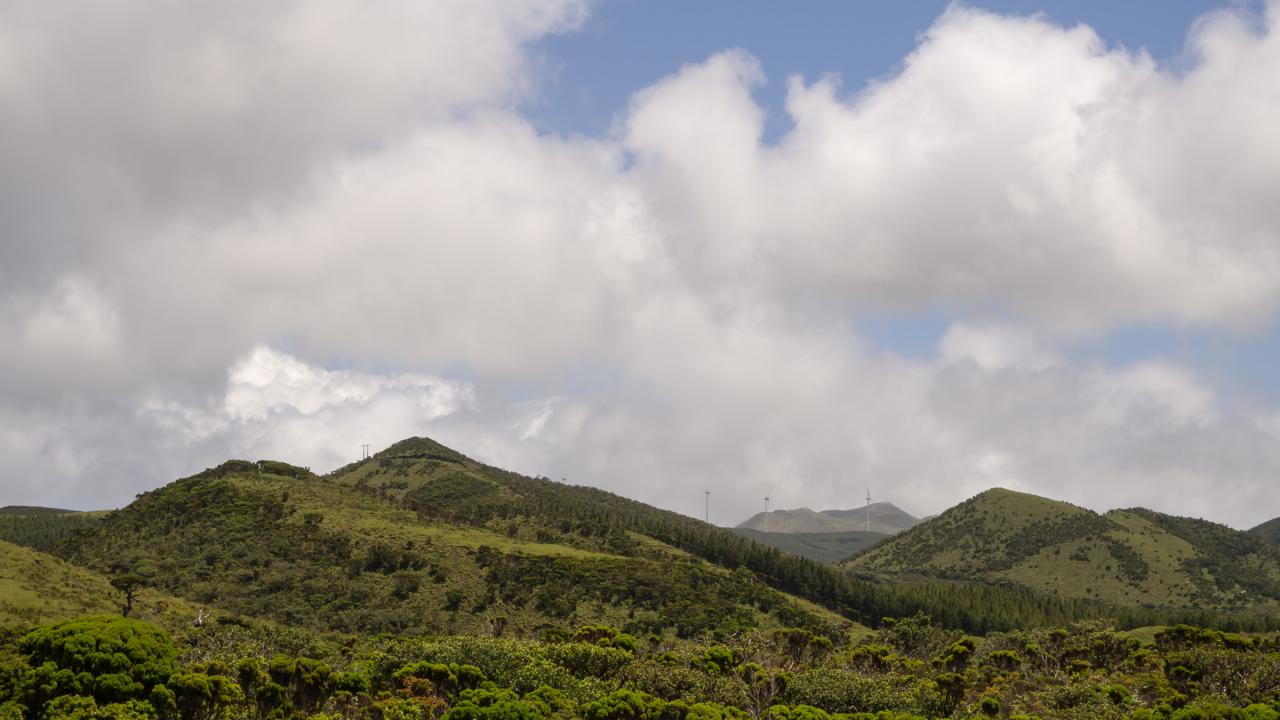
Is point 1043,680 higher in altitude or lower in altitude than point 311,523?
lower

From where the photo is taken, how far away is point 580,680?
71.8 m

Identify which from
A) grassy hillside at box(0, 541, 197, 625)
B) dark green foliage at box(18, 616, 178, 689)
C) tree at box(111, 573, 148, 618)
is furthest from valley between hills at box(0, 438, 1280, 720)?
tree at box(111, 573, 148, 618)

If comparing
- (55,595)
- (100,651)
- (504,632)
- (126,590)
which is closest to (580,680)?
(100,651)

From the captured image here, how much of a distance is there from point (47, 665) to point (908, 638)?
10469 cm

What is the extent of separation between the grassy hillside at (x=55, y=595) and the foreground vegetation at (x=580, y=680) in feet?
51.6

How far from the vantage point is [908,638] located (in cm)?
12588

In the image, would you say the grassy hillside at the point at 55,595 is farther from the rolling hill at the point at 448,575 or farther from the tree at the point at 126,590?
the rolling hill at the point at 448,575

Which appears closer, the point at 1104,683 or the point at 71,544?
the point at 1104,683

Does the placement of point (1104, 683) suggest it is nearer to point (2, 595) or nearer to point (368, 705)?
point (368, 705)

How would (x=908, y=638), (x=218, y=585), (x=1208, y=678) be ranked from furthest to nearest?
(x=218, y=585) < (x=908, y=638) < (x=1208, y=678)

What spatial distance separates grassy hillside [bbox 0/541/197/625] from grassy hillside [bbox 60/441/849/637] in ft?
69.4

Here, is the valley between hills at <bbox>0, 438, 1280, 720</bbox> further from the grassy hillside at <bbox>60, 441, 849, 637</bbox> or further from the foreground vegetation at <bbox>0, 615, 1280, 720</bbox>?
the grassy hillside at <bbox>60, 441, 849, 637</bbox>

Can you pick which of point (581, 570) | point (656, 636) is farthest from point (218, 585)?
point (656, 636)

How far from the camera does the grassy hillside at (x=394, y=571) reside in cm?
13550
